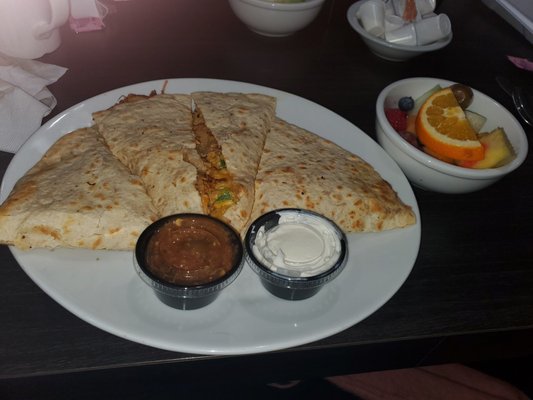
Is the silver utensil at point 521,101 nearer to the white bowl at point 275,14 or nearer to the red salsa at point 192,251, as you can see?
the white bowl at point 275,14

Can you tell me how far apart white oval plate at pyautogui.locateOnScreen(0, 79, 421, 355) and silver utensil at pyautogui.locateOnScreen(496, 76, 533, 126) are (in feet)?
5.03

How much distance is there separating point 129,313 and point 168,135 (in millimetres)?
968

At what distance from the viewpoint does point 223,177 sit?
7.57 ft

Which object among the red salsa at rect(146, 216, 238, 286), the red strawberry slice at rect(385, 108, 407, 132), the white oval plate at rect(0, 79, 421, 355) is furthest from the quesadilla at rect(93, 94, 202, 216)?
the red strawberry slice at rect(385, 108, 407, 132)

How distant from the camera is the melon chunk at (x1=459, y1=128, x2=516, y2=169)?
2428 mm

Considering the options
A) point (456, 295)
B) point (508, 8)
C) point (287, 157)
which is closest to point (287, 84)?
point (287, 157)

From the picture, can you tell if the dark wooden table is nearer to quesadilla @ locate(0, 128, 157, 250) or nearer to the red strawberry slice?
quesadilla @ locate(0, 128, 157, 250)

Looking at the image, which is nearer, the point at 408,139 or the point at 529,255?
the point at 529,255

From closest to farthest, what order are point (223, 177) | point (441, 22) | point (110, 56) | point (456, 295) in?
point (456, 295) < point (223, 177) < point (110, 56) < point (441, 22)

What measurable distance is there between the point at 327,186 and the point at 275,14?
144 cm

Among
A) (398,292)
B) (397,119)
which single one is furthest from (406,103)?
(398,292)

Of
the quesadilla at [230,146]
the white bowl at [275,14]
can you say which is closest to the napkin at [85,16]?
the white bowl at [275,14]

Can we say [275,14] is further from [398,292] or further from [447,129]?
[398,292]

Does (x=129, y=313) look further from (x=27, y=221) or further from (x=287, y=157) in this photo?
(x=287, y=157)
